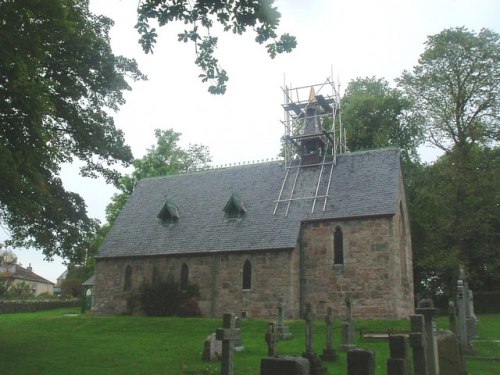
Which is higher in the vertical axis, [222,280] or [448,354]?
[222,280]

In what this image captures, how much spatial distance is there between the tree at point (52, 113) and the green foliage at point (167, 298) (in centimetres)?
901

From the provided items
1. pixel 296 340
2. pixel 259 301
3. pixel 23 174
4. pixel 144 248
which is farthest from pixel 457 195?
pixel 23 174

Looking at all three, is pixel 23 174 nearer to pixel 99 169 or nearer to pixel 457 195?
pixel 99 169

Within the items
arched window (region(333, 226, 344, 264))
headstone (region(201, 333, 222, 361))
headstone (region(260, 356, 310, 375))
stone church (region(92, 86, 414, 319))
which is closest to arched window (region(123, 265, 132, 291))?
stone church (region(92, 86, 414, 319))

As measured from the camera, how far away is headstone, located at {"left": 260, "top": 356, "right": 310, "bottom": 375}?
3.92 metres

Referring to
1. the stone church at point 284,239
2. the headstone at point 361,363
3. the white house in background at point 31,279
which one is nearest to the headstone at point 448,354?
the headstone at point 361,363

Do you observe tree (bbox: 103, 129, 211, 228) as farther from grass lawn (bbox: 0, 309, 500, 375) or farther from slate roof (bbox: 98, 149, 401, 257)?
grass lawn (bbox: 0, 309, 500, 375)

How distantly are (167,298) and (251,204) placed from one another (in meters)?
7.09

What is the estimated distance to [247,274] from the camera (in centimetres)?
2795

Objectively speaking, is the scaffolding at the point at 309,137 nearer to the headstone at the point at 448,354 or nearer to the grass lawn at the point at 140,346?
the grass lawn at the point at 140,346

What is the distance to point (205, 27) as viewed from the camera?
9.23m

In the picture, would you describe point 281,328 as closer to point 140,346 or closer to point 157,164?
point 140,346

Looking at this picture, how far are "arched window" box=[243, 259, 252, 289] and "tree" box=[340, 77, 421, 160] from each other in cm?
1756

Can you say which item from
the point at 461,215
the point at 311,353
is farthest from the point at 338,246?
the point at 311,353
